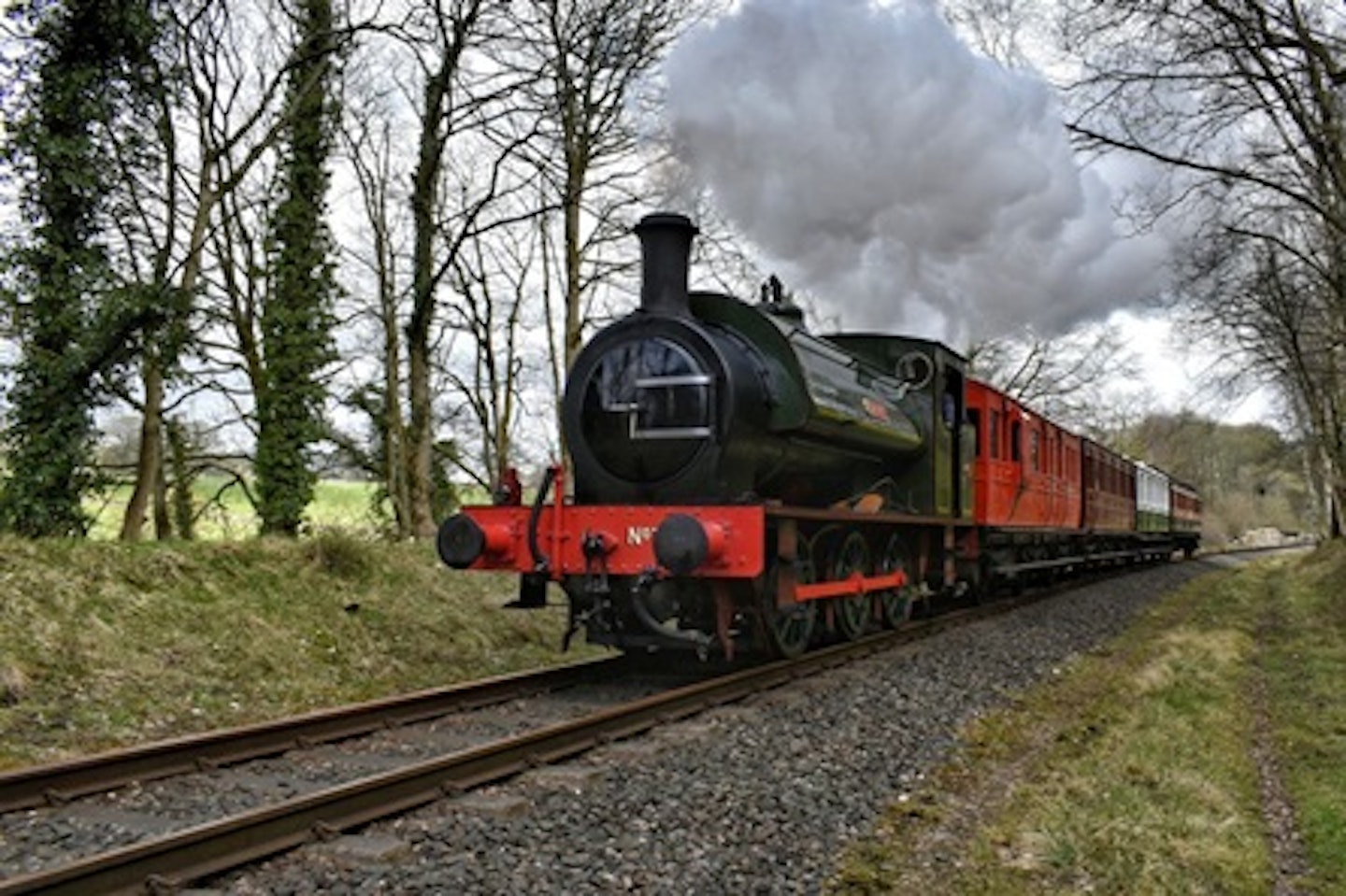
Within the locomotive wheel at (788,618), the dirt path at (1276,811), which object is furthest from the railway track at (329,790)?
the dirt path at (1276,811)

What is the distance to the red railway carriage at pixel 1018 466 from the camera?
13.9 m

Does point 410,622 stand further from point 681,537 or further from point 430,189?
point 430,189

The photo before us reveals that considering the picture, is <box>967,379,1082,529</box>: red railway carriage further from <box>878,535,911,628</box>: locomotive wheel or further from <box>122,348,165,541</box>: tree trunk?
<box>122,348,165,541</box>: tree trunk

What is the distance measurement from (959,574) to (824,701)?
22.7ft

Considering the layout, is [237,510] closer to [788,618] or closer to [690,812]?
[788,618]

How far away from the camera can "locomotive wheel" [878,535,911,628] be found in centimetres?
1131

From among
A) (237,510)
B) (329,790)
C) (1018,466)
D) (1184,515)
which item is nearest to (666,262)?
(329,790)

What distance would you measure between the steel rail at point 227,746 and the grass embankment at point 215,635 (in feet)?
3.22

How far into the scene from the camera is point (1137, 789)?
5828mm

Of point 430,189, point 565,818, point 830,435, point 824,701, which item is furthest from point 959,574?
point 565,818

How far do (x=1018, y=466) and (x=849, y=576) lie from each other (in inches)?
241

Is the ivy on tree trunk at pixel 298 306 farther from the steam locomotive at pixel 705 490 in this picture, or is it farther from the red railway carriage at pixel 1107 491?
the red railway carriage at pixel 1107 491

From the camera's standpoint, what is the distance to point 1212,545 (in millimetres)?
64312

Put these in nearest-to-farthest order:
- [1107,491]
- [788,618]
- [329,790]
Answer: [329,790], [788,618], [1107,491]
